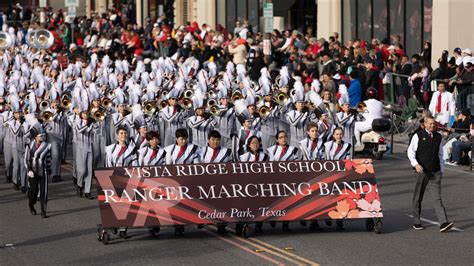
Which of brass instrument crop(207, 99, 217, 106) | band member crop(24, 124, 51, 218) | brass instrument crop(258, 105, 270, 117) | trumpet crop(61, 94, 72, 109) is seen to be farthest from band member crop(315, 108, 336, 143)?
trumpet crop(61, 94, 72, 109)

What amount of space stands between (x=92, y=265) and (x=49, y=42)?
27831 mm

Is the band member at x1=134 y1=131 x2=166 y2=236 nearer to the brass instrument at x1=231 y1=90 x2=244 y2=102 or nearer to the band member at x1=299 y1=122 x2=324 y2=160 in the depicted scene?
the band member at x1=299 y1=122 x2=324 y2=160

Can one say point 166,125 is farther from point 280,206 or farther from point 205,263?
point 205,263

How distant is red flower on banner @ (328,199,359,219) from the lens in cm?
1956

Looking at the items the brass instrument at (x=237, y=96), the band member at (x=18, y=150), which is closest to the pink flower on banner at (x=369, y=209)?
the band member at (x=18, y=150)

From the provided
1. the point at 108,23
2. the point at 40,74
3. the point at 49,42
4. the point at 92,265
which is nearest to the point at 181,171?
the point at 92,265

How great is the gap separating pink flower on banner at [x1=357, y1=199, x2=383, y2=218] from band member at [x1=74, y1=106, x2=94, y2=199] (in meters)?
6.16

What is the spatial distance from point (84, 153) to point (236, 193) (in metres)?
6.11

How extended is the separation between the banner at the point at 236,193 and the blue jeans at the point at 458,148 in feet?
25.6

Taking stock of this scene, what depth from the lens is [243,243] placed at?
19.0 m

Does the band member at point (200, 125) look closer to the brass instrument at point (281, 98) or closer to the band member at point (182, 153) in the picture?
the brass instrument at point (281, 98)

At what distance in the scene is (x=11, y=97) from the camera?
26781mm

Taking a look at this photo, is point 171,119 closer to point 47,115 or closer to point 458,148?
point 47,115

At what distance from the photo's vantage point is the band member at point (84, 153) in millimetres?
24406
